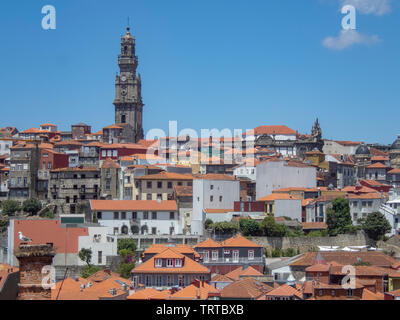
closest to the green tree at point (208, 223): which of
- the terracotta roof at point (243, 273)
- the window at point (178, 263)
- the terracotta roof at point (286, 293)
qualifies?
the terracotta roof at point (243, 273)

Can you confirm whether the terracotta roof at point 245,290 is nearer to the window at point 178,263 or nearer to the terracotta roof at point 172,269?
the terracotta roof at point 172,269

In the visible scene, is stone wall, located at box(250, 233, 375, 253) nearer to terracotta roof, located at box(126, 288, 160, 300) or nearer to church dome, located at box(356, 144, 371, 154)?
terracotta roof, located at box(126, 288, 160, 300)

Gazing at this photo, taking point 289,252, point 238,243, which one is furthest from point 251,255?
point 289,252

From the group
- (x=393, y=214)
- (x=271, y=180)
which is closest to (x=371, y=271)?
(x=393, y=214)

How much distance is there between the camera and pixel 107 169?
2589 inches

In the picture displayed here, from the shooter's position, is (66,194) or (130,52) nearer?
(66,194)

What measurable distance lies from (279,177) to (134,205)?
13761 mm

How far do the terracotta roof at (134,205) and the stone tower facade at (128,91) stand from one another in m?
43.8

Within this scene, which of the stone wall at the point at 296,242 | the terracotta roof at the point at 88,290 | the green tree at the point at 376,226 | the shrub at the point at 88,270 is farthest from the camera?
the green tree at the point at 376,226

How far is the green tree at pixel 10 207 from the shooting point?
203 ft

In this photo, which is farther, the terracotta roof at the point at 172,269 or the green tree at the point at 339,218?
the green tree at the point at 339,218

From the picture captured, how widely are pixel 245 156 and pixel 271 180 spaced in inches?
811

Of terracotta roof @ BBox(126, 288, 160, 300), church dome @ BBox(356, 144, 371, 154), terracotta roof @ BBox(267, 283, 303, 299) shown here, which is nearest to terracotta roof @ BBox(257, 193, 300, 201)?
terracotta roof @ BBox(267, 283, 303, 299)
